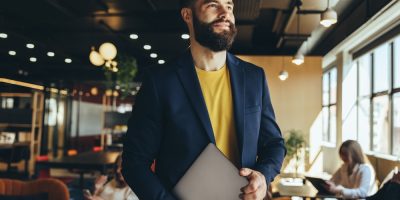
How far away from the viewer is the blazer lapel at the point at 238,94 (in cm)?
95

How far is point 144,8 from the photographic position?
287 inches

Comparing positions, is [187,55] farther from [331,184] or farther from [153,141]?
[331,184]

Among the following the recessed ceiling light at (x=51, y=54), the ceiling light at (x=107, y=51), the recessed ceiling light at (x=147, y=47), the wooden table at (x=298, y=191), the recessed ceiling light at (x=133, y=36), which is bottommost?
the wooden table at (x=298, y=191)

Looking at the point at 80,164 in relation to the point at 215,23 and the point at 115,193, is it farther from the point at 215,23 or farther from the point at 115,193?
the point at 215,23

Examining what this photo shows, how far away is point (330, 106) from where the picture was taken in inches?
527

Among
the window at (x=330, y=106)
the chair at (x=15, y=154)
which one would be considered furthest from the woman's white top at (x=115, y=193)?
the window at (x=330, y=106)

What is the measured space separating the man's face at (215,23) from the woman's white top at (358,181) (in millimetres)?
3985

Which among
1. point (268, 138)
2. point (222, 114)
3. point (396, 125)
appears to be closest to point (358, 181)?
point (396, 125)

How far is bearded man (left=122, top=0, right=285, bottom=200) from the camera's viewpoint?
95 cm

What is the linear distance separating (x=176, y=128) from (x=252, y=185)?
0.69ft

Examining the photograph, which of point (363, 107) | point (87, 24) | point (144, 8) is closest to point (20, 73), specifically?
point (87, 24)

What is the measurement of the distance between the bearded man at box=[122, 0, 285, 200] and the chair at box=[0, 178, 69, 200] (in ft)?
8.52

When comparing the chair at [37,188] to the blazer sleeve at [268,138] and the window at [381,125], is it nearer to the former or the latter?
the blazer sleeve at [268,138]

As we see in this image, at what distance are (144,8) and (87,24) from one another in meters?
1.58
